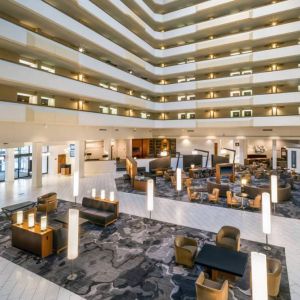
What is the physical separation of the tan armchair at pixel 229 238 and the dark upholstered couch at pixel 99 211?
16.7 ft

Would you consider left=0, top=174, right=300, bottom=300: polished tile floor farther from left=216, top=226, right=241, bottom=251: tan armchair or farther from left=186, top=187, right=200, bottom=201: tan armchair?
left=216, top=226, right=241, bottom=251: tan armchair

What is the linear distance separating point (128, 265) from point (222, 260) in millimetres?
2908

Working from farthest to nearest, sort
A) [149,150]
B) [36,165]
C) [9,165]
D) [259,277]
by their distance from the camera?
[149,150], [9,165], [36,165], [259,277]

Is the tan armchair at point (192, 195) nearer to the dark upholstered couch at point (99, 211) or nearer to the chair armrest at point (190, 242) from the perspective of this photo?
the dark upholstered couch at point (99, 211)

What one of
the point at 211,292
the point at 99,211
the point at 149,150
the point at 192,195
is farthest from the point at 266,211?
the point at 149,150

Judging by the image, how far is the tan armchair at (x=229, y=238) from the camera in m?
7.15

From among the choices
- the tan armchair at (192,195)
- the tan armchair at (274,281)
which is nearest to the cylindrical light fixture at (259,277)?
the tan armchair at (274,281)

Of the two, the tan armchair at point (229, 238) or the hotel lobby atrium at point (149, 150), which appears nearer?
the hotel lobby atrium at point (149, 150)

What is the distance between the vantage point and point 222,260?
6035 millimetres

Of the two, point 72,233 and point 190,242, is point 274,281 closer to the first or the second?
point 190,242

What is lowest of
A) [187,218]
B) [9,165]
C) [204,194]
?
[187,218]

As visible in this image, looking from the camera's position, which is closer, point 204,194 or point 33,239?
point 33,239

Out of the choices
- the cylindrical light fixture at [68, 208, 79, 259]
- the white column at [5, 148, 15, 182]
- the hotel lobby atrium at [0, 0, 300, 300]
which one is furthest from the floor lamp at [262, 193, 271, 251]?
the white column at [5, 148, 15, 182]

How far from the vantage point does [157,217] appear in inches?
451
